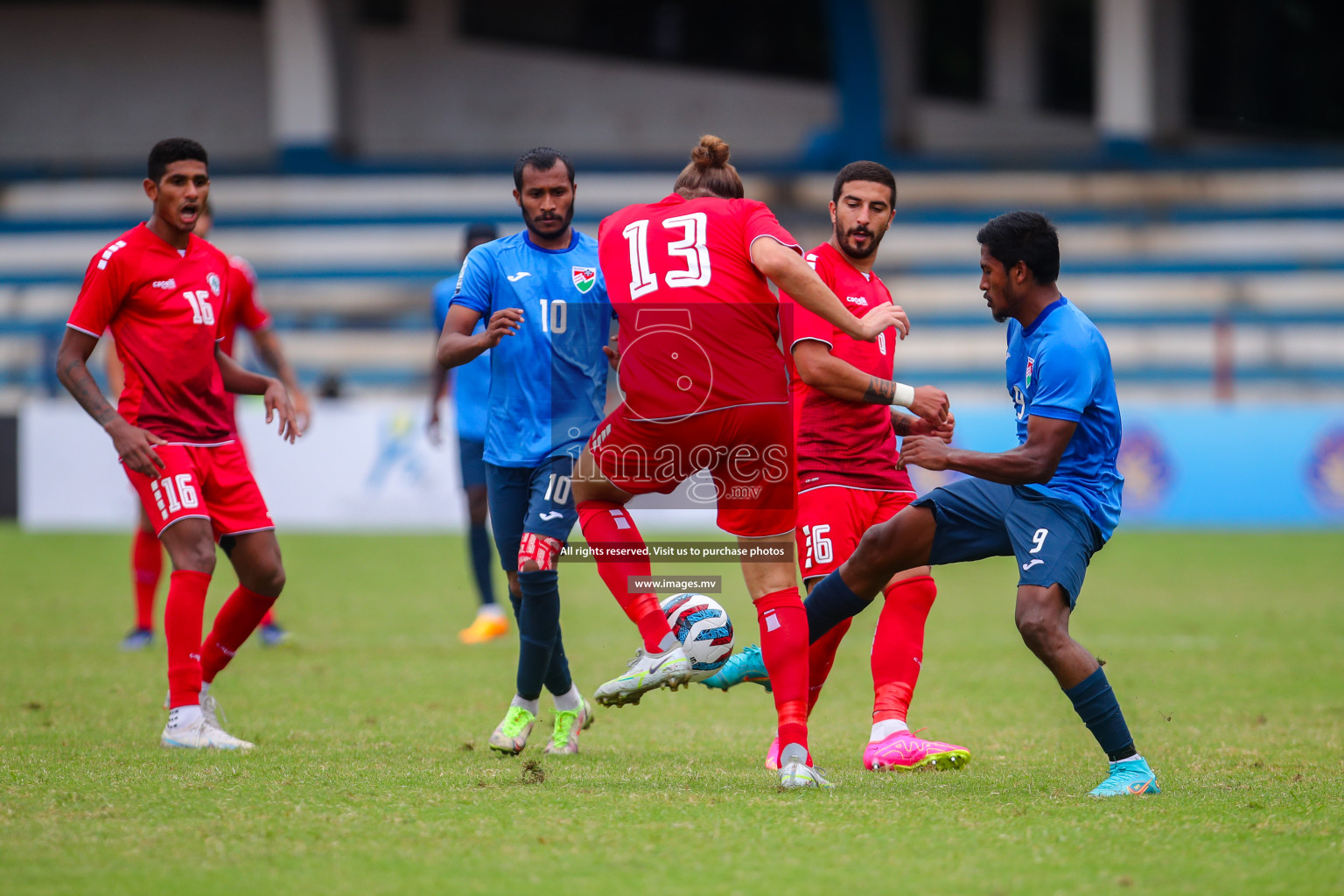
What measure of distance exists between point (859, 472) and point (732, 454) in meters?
1.04

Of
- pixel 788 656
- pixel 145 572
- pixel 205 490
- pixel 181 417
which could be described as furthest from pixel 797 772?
pixel 145 572

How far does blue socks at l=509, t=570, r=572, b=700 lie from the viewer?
18.1 feet

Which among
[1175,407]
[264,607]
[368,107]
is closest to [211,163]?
[368,107]

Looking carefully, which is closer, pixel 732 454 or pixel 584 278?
pixel 732 454

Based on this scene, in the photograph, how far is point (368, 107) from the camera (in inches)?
1135

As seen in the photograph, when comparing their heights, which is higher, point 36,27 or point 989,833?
point 36,27

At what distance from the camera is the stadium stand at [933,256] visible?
22.5 m

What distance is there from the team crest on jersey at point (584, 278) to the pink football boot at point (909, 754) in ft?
6.95

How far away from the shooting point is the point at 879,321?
15.9ft

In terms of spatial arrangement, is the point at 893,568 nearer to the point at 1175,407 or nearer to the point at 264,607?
the point at 264,607

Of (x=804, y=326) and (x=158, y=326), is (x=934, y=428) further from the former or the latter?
(x=158, y=326)

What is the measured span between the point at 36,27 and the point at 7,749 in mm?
27436

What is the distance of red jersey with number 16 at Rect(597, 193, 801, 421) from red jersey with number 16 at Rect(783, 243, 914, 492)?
83 cm

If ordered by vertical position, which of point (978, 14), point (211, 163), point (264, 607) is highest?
point (978, 14)
